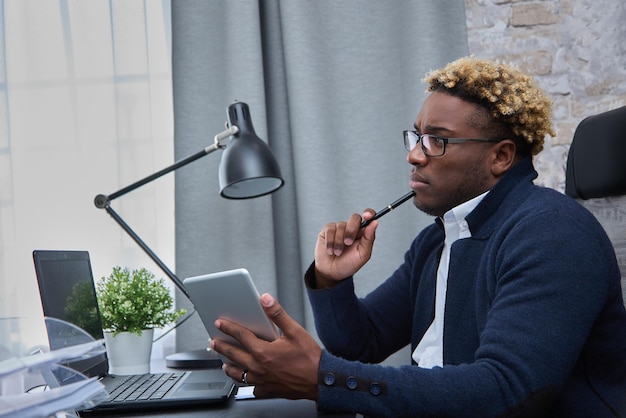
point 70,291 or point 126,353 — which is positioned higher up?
point 70,291

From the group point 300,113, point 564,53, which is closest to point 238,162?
point 300,113

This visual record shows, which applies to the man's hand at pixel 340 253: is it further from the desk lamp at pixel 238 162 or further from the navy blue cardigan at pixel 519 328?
the desk lamp at pixel 238 162

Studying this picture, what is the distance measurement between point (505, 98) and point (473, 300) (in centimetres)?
38

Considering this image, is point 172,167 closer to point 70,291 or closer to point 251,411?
point 70,291

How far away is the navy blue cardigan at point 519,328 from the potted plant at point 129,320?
57 centimetres

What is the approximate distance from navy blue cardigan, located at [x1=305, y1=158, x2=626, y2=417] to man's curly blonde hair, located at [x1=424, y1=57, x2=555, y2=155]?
69 millimetres

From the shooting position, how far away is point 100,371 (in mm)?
1301

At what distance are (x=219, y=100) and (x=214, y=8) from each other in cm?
28

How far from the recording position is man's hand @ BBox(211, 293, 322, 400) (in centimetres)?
93

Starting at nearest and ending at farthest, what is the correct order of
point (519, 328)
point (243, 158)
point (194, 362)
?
point (519, 328) < point (194, 362) < point (243, 158)

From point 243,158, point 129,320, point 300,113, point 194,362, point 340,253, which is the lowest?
point 194,362

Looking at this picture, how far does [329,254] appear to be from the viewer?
4.59 ft

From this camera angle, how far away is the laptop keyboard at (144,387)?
1.07 metres

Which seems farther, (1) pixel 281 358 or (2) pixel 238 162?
(2) pixel 238 162
